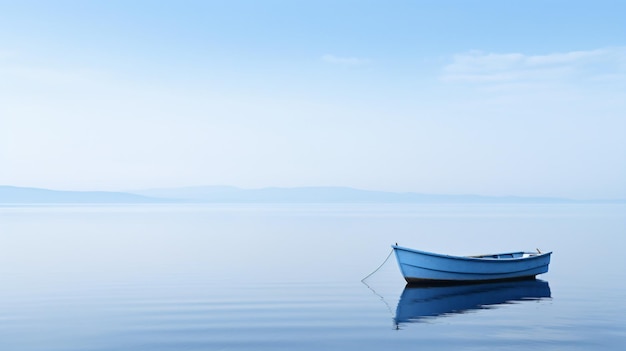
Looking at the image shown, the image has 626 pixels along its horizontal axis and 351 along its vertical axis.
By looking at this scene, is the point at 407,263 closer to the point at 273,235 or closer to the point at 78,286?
the point at 78,286

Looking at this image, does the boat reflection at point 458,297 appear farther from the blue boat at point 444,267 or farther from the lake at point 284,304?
the blue boat at point 444,267

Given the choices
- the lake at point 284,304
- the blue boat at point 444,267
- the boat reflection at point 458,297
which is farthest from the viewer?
the blue boat at point 444,267

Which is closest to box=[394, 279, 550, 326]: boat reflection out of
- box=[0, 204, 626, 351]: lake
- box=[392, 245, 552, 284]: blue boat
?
box=[0, 204, 626, 351]: lake

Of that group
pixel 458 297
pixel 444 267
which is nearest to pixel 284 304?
pixel 458 297

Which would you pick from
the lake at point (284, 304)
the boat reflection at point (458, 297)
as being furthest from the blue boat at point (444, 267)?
the lake at point (284, 304)

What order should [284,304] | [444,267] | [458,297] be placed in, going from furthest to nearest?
[444,267] < [458,297] < [284,304]

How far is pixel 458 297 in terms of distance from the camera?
29.8 m

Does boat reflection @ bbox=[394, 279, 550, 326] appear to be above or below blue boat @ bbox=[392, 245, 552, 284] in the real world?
below

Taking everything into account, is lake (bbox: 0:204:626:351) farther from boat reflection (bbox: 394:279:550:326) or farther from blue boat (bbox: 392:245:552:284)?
blue boat (bbox: 392:245:552:284)

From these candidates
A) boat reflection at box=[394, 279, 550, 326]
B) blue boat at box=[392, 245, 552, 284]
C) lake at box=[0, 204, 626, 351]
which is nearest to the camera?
lake at box=[0, 204, 626, 351]

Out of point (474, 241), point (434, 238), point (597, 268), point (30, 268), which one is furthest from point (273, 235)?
point (597, 268)

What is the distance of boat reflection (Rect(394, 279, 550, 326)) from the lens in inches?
1025

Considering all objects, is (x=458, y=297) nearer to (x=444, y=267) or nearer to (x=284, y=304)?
A: (x=444, y=267)

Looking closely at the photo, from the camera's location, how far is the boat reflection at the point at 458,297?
2605cm
